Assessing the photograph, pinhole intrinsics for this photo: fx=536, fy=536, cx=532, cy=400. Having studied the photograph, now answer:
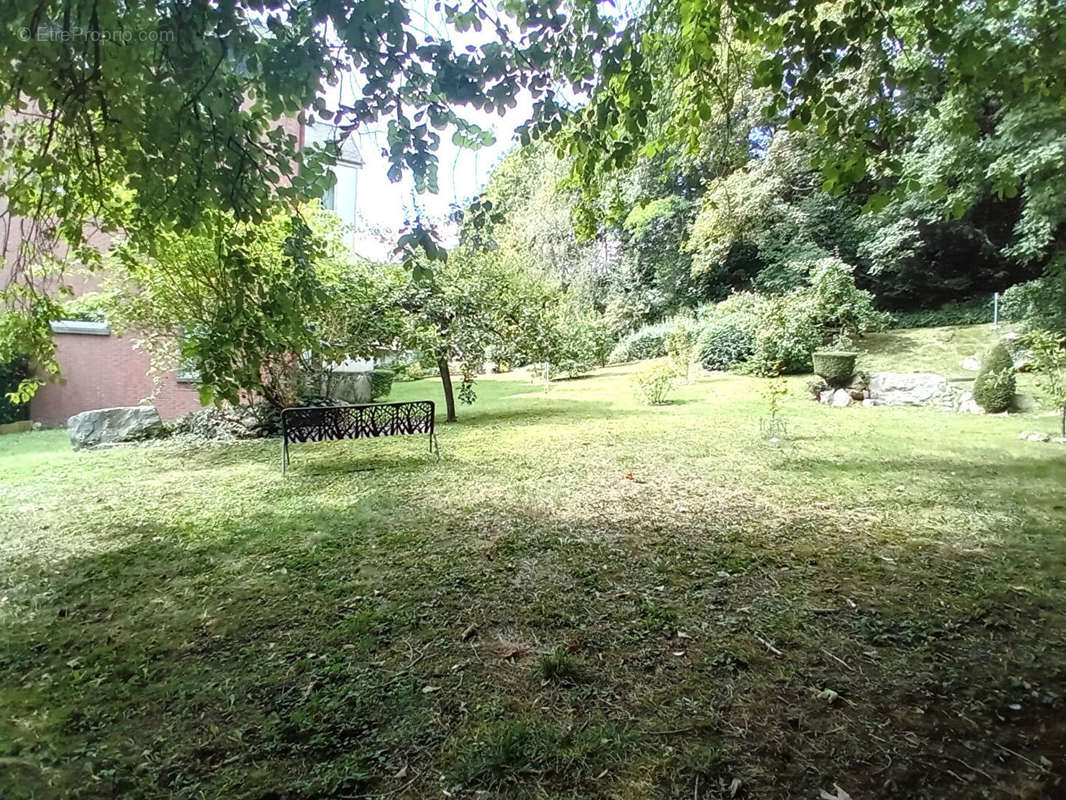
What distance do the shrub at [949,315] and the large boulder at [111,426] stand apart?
18352 millimetres

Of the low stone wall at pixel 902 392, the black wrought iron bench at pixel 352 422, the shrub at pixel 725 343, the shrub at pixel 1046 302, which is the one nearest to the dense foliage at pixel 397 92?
the black wrought iron bench at pixel 352 422

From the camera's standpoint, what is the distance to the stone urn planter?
10.4 meters

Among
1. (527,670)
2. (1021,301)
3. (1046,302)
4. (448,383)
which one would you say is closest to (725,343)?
(1021,301)

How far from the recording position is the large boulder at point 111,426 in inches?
302

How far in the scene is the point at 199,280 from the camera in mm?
7156

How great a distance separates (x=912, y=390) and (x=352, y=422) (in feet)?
32.4

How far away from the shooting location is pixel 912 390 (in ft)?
32.6

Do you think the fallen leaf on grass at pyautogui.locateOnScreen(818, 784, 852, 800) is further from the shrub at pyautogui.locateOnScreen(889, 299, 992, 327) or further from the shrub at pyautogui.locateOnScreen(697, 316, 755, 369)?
the shrub at pyautogui.locateOnScreen(889, 299, 992, 327)

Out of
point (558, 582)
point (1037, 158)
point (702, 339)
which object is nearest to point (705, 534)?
point (558, 582)

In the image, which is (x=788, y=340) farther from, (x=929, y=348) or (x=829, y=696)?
(x=829, y=696)

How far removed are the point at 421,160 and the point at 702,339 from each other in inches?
578

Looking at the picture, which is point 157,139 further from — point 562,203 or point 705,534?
point 562,203

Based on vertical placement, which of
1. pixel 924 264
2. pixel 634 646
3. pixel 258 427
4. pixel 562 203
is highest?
pixel 562 203

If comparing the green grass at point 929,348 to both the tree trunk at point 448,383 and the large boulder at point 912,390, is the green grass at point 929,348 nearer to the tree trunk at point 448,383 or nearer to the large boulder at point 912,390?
the large boulder at point 912,390
